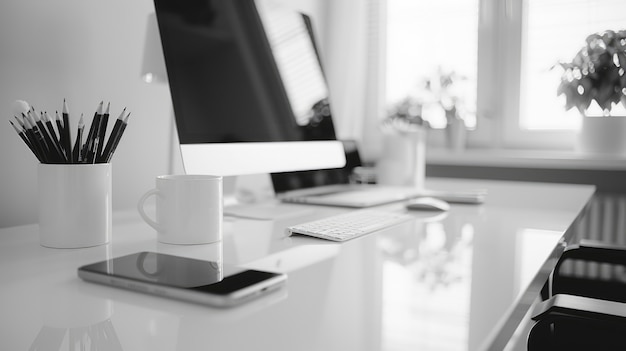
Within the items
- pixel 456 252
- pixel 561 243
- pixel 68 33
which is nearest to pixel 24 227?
pixel 68 33

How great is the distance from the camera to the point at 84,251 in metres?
0.77

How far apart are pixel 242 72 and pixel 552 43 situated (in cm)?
145

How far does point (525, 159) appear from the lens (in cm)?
199

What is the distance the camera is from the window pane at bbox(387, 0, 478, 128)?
2.26 meters

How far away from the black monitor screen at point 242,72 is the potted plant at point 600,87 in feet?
3.14

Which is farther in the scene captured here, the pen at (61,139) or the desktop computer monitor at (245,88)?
the desktop computer monitor at (245,88)

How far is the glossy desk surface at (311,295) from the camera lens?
17.5 inches

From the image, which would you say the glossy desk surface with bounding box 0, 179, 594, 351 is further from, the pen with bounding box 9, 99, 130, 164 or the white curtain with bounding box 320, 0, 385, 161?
the white curtain with bounding box 320, 0, 385, 161

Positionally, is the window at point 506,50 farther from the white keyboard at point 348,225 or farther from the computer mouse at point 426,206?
the white keyboard at point 348,225

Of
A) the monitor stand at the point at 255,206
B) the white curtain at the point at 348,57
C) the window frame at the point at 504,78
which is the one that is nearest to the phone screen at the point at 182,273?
the monitor stand at the point at 255,206

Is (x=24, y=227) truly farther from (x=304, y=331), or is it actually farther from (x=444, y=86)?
(x=444, y=86)

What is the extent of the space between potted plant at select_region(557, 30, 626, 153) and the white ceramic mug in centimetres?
154

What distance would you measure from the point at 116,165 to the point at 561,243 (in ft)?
2.98

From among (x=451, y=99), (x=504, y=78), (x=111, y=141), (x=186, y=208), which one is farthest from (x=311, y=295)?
(x=504, y=78)
